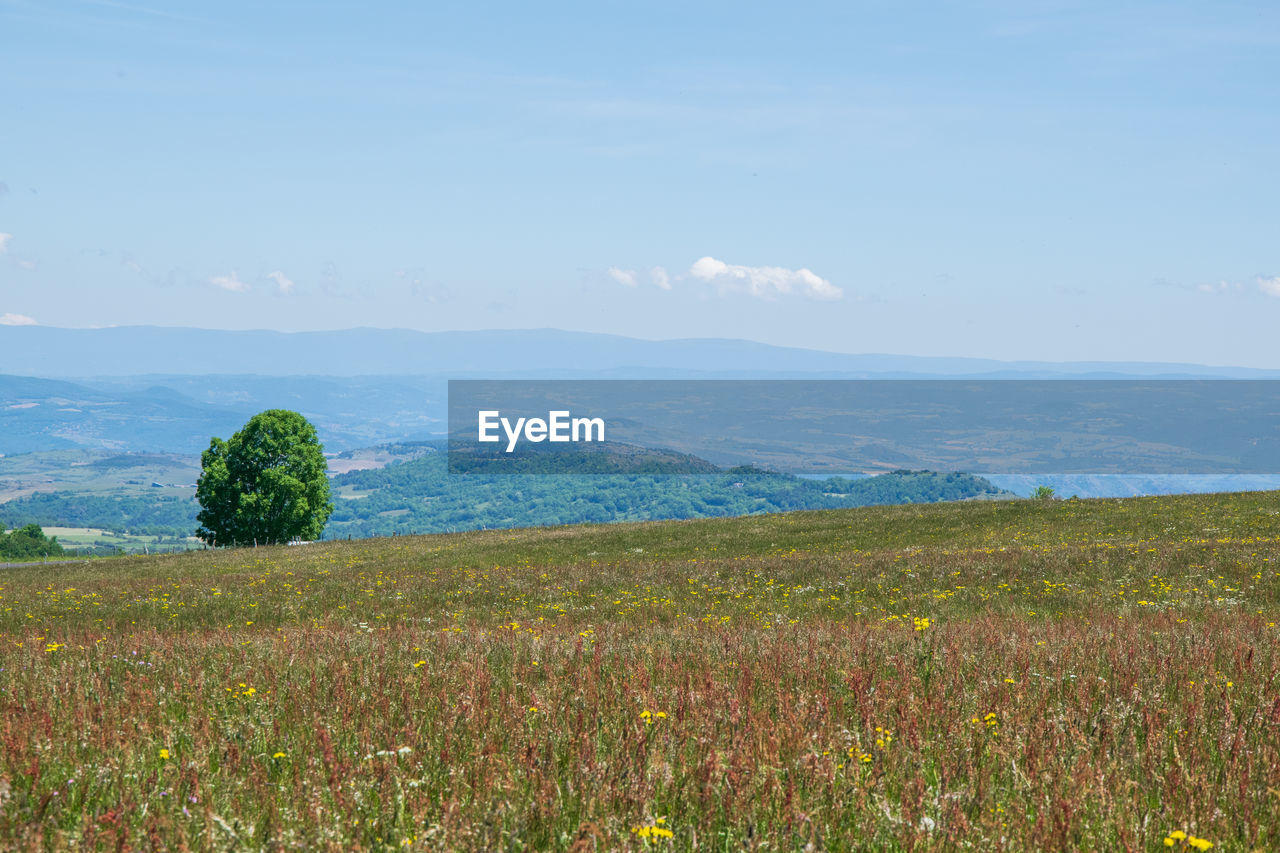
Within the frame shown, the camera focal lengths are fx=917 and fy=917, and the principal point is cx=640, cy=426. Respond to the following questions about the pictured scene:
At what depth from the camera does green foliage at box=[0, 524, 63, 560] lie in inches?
4175

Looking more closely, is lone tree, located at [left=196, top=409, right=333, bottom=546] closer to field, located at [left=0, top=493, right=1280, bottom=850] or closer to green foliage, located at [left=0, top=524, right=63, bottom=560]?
green foliage, located at [left=0, top=524, right=63, bottom=560]

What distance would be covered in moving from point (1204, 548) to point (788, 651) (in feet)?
61.7

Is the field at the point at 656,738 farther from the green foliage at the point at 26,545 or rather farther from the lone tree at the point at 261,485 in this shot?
the green foliage at the point at 26,545

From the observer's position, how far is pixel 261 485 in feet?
227

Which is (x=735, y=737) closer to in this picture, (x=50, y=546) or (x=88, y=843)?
(x=88, y=843)

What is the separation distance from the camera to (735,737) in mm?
4977

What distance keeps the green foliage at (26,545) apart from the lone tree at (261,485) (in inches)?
1870

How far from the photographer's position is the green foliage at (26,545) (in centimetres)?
10604

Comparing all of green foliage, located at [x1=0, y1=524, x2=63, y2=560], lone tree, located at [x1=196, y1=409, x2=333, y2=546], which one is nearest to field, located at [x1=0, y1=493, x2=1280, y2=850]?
lone tree, located at [x1=196, y1=409, x2=333, y2=546]

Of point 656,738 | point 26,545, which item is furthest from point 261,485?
point 656,738

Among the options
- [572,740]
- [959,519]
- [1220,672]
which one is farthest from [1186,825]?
[959,519]

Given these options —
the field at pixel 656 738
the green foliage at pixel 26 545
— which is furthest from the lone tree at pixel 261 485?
A: the field at pixel 656 738

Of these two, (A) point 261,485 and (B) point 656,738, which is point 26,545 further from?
(B) point 656,738

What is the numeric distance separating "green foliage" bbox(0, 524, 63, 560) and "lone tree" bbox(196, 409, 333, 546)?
47494 mm
